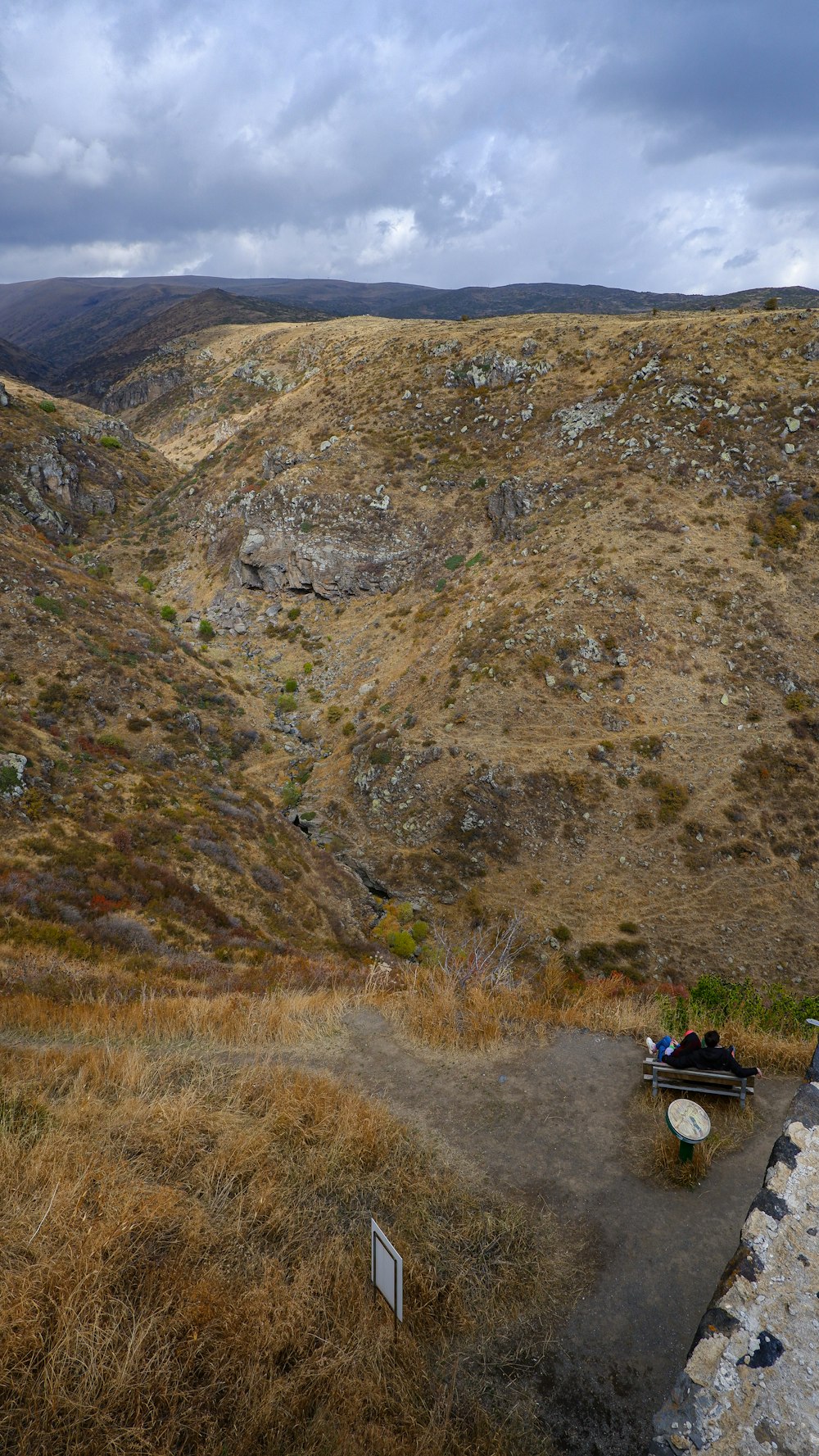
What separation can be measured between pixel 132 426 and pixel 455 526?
57.1m

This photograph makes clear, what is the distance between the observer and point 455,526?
34.8 meters

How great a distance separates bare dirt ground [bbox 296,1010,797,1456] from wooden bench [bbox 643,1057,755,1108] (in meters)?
0.31

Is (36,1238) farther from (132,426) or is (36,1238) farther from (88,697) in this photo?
(132,426)

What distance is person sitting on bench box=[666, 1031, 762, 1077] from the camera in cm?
686

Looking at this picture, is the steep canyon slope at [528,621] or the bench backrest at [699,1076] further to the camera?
the steep canyon slope at [528,621]

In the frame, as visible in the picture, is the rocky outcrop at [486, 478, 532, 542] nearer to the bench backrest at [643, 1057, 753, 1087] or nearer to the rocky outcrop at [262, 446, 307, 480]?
the rocky outcrop at [262, 446, 307, 480]

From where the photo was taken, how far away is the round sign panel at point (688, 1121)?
17.7ft

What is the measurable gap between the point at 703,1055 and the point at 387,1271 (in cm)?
444

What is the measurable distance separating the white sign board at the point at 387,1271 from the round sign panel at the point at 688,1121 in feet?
8.96

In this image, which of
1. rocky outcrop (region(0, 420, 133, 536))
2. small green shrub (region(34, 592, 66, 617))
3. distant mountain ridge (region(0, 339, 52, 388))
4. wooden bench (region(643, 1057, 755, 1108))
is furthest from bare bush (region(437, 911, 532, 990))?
distant mountain ridge (region(0, 339, 52, 388))

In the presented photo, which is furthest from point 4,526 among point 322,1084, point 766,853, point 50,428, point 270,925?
point 766,853

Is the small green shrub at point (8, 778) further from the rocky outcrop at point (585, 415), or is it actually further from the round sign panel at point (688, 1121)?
the rocky outcrop at point (585, 415)

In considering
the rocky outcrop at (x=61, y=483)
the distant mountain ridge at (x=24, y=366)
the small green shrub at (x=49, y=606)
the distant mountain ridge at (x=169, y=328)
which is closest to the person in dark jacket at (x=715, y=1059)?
the small green shrub at (x=49, y=606)

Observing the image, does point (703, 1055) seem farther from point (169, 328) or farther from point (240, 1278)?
point (169, 328)
